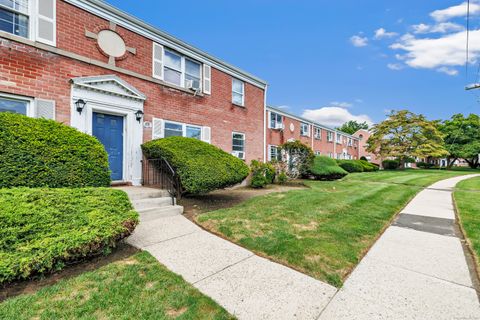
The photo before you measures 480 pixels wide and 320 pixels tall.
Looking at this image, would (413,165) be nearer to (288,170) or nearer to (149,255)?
(288,170)

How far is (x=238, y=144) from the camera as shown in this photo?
443 inches

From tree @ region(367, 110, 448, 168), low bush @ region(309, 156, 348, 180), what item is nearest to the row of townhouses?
low bush @ region(309, 156, 348, 180)

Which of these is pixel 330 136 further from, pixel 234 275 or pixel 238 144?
pixel 234 275

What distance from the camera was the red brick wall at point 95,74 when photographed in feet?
17.2

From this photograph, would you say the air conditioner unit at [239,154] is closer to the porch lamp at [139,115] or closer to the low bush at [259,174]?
the low bush at [259,174]

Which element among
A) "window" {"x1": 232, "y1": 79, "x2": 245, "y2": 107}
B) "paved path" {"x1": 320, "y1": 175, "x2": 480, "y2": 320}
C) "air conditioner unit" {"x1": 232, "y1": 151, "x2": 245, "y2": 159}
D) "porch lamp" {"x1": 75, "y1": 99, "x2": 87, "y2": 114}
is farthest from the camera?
"window" {"x1": 232, "y1": 79, "x2": 245, "y2": 107}

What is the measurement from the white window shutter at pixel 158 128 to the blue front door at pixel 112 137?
1039 millimetres

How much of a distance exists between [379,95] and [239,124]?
18553mm

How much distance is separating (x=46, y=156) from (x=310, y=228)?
518 cm

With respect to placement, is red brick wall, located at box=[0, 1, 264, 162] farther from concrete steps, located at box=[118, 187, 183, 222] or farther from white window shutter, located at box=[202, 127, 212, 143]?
concrete steps, located at box=[118, 187, 183, 222]

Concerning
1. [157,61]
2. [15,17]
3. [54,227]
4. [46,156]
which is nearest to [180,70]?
[157,61]

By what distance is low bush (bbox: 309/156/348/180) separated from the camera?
562 inches

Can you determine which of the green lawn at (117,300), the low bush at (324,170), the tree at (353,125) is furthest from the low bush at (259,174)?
the tree at (353,125)

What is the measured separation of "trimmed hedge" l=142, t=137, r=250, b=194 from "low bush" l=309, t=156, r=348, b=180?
28.7ft
